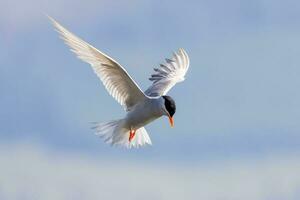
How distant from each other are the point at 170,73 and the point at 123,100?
10.4 ft

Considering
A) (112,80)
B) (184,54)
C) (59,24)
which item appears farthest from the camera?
(184,54)

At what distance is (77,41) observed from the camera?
18.0 m

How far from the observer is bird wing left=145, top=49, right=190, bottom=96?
69.3 feet

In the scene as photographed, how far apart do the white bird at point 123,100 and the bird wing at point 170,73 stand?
2.81ft

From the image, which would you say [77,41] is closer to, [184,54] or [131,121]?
[131,121]

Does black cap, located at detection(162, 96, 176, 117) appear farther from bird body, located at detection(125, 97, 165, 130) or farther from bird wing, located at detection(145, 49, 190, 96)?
bird wing, located at detection(145, 49, 190, 96)

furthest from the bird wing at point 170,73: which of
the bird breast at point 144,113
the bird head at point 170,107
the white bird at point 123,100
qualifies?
the bird head at point 170,107

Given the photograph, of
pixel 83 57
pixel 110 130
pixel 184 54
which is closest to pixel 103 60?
pixel 83 57

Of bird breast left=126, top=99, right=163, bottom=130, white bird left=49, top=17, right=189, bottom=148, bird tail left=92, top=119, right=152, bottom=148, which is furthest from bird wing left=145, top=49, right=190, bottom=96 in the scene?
bird breast left=126, top=99, right=163, bottom=130

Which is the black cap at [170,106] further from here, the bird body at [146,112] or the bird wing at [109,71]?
the bird wing at [109,71]

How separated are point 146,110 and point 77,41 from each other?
1.92m

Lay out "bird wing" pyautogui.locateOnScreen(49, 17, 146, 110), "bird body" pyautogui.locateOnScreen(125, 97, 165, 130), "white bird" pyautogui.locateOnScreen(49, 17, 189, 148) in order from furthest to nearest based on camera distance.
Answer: "bird body" pyautogui.locateOnScreen(125, 97, 165, 130) → "white bird" pyautogui.locateOnScreen(49, 17, 189, 148) → "bird wing" pyautogui.locateOnScreen(49, 17, 146, 110)

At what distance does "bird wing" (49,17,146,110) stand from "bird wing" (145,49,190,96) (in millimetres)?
1856

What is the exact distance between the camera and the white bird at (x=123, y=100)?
18.2 m
